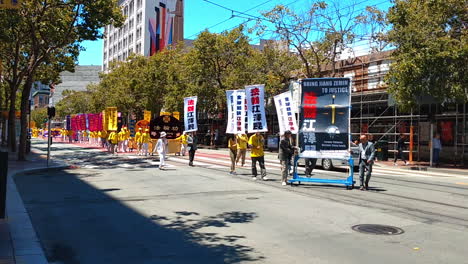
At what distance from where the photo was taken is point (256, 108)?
1541 centimetres

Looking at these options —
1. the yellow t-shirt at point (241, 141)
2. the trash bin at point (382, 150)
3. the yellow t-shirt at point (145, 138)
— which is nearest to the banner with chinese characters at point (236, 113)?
the yellow t-shirt at point (241, 141)

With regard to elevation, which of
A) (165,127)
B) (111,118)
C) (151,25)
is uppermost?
(151,25)

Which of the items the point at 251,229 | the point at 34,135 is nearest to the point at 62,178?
the point at 251,229

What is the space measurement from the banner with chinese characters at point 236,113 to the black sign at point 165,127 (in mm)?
7318

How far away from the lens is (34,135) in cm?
8400

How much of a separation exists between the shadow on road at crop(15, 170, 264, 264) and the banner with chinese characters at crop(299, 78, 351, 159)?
4.55 meters

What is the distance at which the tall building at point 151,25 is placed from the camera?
79.4m

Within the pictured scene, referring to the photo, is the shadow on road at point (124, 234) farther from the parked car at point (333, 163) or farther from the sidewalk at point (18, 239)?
the parked car at point (333, 163)

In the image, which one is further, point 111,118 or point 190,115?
point 111,118

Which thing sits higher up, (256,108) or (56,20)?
(56,20)

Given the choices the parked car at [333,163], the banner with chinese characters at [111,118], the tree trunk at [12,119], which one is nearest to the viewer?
the parked car at [333,163]

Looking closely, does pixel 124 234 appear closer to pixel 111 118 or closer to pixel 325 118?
pixel 325 118

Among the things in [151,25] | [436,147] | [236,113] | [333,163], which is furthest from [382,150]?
[151,25]

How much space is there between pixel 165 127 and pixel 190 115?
314cm
